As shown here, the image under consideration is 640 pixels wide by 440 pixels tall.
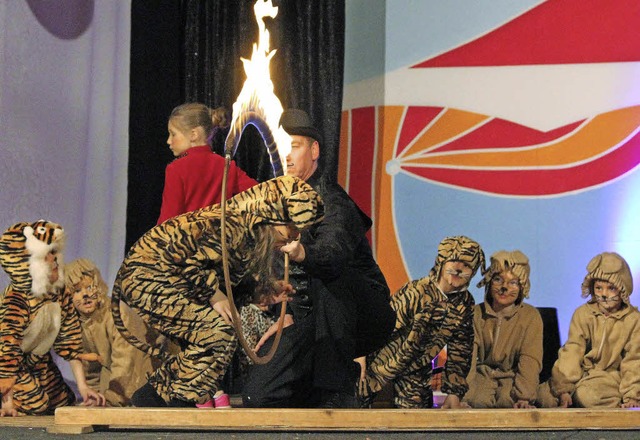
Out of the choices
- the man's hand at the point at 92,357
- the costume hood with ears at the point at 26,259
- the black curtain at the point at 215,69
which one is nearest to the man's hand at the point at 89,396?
the costume hood with ears at the point at 26,259

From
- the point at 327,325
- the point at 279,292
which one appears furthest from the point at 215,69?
the point at 279,292

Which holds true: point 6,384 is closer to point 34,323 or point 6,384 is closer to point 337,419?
point 34,323

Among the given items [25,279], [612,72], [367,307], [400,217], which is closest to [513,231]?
[400,217]

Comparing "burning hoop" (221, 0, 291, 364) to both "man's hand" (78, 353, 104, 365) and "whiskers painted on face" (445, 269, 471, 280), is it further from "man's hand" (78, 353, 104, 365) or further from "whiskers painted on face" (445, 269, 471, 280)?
"man's hand" (78, 353, 104, 365)

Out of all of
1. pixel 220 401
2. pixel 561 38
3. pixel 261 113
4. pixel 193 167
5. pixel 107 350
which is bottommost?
pixel 220 401

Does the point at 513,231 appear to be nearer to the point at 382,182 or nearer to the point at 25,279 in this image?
the point at 382,182

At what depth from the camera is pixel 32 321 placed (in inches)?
164

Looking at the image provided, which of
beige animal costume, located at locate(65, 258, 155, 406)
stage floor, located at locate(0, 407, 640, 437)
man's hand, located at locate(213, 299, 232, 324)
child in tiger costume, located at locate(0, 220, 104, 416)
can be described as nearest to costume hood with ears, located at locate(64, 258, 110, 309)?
beige animal costume, located at locate(65, 258, 155, 406)

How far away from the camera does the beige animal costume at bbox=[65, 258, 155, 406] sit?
4.93 meters

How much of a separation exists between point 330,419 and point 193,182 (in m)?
1.27

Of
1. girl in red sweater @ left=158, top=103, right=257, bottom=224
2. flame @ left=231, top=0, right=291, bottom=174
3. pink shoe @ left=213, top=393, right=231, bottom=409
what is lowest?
pink shoe @ left=213, top=393, right=231, bottom=409

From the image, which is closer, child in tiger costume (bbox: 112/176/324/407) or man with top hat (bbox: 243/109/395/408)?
child in tiger costume (bbox: 112/176/324/407)

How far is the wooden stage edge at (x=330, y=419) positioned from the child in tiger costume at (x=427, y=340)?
154 centimetres

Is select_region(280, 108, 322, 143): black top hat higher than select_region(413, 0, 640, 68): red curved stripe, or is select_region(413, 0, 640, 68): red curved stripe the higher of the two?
select_region(413, 0, 640, 68): red curved stripe
